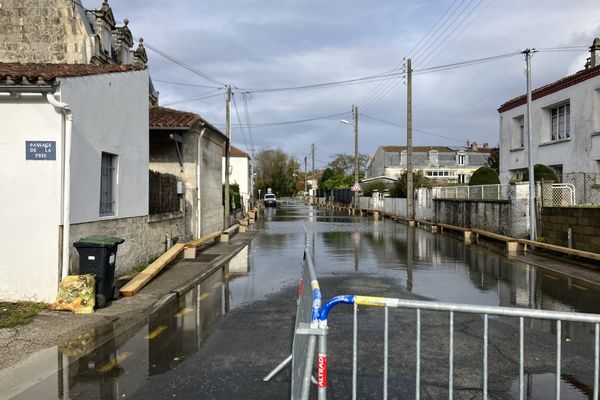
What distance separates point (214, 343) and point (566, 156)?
2327 centimetres

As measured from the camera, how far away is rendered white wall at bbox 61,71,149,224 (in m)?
9.07

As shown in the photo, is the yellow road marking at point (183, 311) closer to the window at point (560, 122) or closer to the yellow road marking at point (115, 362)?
the yellow road marking at point (115, 362)

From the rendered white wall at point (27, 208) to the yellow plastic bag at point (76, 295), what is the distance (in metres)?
0.64

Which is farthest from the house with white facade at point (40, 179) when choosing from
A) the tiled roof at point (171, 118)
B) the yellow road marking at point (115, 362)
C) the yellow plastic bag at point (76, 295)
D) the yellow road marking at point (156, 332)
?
the tiled roof at point (171, 118)

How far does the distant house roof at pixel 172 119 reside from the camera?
1717 cm

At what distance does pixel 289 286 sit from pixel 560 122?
2120 centimetres

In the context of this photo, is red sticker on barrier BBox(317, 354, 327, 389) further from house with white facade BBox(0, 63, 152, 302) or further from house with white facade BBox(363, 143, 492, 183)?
house with white facade BBox(363, 143, 492, 183)

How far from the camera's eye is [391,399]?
4.63 meters

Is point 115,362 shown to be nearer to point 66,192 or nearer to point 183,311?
point 183,311

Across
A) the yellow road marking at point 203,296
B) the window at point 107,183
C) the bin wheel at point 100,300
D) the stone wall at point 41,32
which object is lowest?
the yellow road marking at point 203,296

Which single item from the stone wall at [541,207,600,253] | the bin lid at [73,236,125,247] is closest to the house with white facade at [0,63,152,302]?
the bin lid at [73,236,125,247]

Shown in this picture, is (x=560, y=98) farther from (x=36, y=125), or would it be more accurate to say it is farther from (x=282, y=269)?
(x=36, y=125)

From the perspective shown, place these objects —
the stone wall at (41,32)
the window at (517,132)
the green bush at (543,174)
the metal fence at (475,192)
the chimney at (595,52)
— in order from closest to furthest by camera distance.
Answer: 1. the stone wall at (41,32)
2. the metal fence at (475,192)
3. the green bush at (543,174)
4. the chimney at (595,52)
5. the window at (517,132)

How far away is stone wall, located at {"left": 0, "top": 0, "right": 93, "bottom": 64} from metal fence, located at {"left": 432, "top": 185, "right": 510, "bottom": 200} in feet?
54.0
